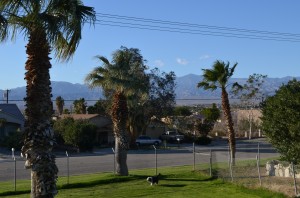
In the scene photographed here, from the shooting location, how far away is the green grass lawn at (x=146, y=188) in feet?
68.3

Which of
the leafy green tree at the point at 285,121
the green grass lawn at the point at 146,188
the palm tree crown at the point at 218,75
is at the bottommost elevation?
the green grass lawn at the point at 146,188

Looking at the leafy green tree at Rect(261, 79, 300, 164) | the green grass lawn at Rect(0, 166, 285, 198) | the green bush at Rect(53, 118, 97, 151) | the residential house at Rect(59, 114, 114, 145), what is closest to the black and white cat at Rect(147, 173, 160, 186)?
the green grass lawn at Rect(0, 166, 285, 198)

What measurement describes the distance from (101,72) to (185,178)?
692 cm

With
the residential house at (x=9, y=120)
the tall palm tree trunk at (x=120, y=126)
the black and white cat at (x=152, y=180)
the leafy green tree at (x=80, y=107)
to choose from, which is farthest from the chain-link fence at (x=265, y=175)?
the leafy green tree at (x=80, y=107)

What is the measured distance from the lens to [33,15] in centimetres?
1231

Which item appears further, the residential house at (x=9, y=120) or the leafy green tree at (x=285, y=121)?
the residential house at (x=9, y=120)

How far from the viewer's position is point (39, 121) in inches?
497

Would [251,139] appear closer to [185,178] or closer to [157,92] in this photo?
[157,92]

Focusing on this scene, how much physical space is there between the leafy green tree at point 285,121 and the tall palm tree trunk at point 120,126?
292 inches

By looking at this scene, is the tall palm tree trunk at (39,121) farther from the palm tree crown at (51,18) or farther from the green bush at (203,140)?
the green bush at (203,140)

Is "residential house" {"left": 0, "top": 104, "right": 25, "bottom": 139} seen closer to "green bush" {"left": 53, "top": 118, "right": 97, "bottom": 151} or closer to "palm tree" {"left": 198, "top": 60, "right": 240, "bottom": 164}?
"green bush" {"left": 53, "top": 118, "right": 97, "bottom": 151}

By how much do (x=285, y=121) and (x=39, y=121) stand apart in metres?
11.0

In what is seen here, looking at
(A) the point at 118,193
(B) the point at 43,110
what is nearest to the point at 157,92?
(A) the point at 118,193

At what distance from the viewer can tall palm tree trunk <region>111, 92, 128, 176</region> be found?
25797mm
